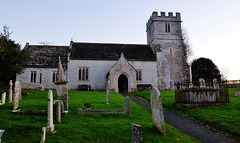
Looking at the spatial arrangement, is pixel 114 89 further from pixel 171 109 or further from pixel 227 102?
pixel 227 102

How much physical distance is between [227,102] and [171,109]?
422 cm

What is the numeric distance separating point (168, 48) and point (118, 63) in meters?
11.6

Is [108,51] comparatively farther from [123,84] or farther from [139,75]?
[139,75]

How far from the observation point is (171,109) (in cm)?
1330

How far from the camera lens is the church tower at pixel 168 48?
1230 inches

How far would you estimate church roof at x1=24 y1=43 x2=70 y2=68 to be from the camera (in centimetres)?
2825

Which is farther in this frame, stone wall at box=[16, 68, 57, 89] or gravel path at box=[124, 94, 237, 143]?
stone wall at box=[16, 68, 57, 89]

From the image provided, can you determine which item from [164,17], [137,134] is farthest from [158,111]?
[164,17]

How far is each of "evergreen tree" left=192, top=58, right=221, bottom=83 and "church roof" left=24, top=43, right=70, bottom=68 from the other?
28.5m

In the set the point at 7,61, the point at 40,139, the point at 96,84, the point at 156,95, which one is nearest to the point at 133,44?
the point at 96,84

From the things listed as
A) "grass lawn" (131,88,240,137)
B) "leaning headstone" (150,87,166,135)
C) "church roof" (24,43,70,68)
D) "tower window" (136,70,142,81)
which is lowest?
"grass lawn" (131,88,240,137)

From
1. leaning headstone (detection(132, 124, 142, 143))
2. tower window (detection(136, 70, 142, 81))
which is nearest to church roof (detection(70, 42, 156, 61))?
tower window (detection(136, 70, 142, 81))

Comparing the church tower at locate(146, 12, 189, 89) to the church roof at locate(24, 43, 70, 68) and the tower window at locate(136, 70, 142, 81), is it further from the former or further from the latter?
the church roof at locate(24, 43, 70, 68)

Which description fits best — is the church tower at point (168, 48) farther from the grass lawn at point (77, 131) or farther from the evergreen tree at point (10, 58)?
the grass lawn at point (77, 131)
